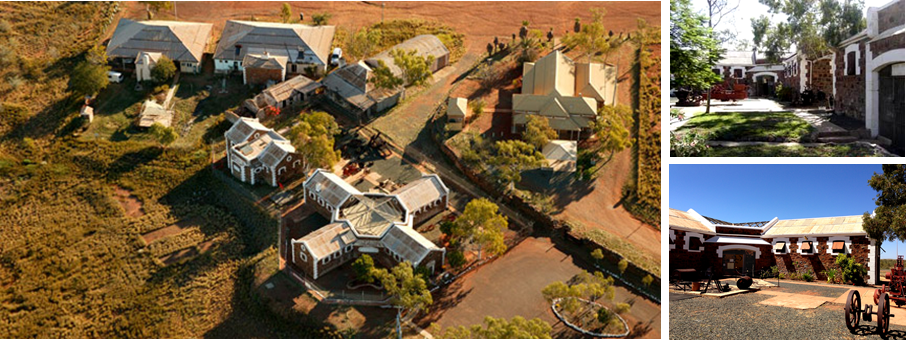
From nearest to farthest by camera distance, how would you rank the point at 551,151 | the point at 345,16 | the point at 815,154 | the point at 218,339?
the point at 815,154, the point at 218,339, the point at 551,151, the point at 345,16

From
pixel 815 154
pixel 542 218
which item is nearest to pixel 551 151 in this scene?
pixel 542 218

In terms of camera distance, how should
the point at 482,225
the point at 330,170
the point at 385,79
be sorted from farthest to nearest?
1. the point at 385,79
2. the point at 330,170
3. the point at 482,225

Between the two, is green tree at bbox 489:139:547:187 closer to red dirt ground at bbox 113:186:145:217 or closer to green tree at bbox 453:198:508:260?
green tree at bbox 453:198:508:260

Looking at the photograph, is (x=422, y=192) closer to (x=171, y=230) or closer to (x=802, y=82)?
(x=171, y=230)

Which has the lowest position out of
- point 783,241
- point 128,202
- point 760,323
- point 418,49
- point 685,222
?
point 760,323

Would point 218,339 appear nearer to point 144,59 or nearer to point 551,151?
point 551,151

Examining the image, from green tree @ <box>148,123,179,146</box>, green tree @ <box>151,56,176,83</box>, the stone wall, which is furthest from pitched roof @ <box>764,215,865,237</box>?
green tree @ <box>151,56,176,83</box>

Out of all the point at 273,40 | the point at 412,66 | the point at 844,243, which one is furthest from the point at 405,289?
the point at 273,40
